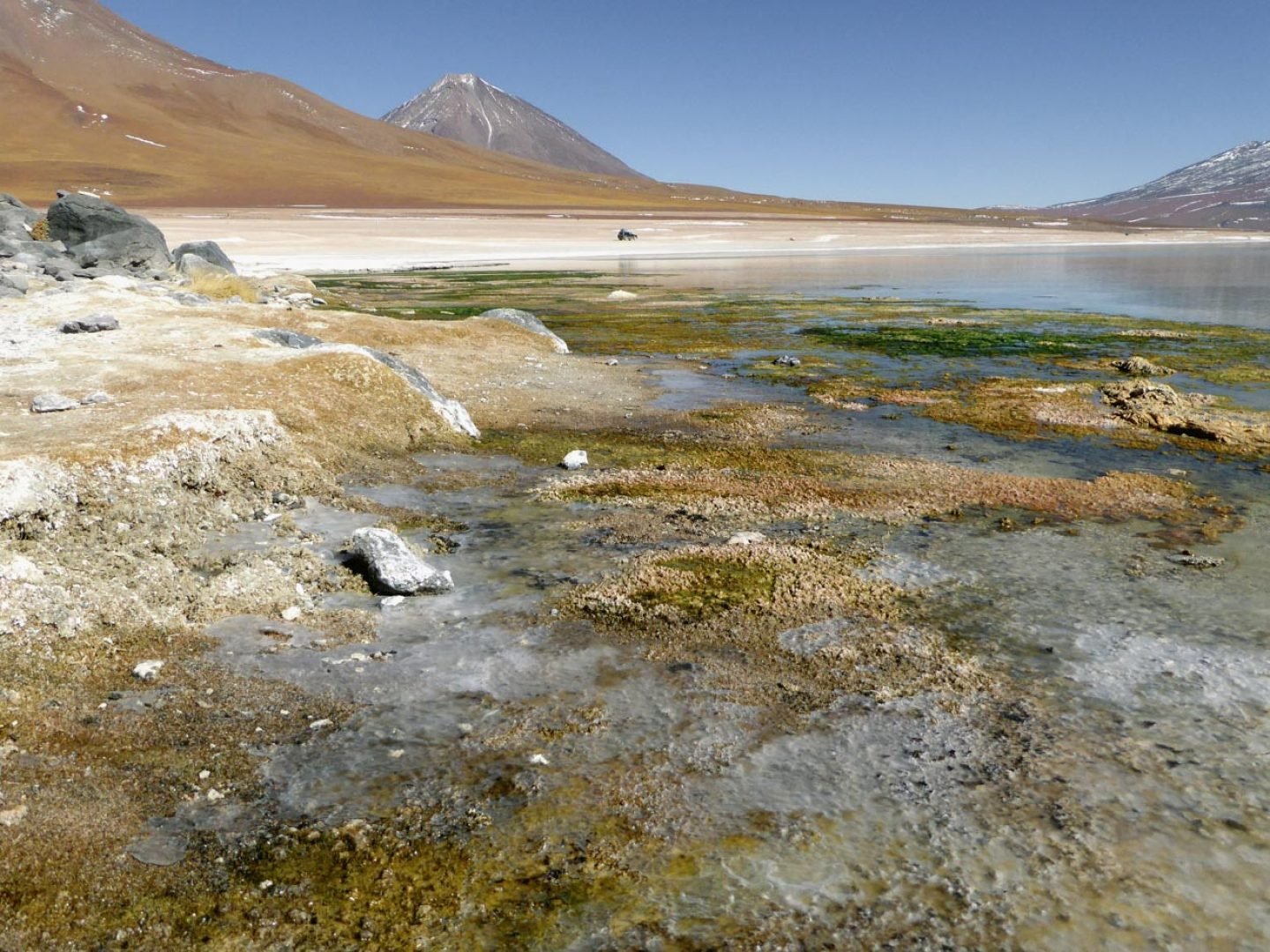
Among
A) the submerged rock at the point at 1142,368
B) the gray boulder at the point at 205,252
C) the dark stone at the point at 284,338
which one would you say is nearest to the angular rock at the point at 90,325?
the dark stone at the point at 284,338

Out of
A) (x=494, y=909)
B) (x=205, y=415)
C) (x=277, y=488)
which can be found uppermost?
(x=205, y=415)

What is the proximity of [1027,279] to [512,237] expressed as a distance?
7019cm

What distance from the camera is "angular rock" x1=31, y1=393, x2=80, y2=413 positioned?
13375mm

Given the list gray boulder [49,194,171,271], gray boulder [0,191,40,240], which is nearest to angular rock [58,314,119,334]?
gray boulder [49,194,171,271]

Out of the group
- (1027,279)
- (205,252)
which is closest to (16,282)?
(205,252)

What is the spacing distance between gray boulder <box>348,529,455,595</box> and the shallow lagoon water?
11.0 inches

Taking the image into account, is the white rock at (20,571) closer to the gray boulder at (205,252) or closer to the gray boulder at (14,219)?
the gray boulder at (205,252)

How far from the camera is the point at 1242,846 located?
6.14 metres

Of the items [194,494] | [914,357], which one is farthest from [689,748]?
[914,357]

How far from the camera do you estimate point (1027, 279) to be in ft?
233

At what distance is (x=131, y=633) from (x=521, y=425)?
10865 millimetres

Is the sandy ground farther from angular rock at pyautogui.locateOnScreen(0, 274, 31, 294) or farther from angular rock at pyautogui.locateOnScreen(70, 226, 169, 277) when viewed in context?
angular rock at pyautogui.locateOnScreen(0, 274, 31, 294)

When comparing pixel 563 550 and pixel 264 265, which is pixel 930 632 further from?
pixel 264 265

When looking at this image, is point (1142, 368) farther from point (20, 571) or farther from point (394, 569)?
point (20, 571)
